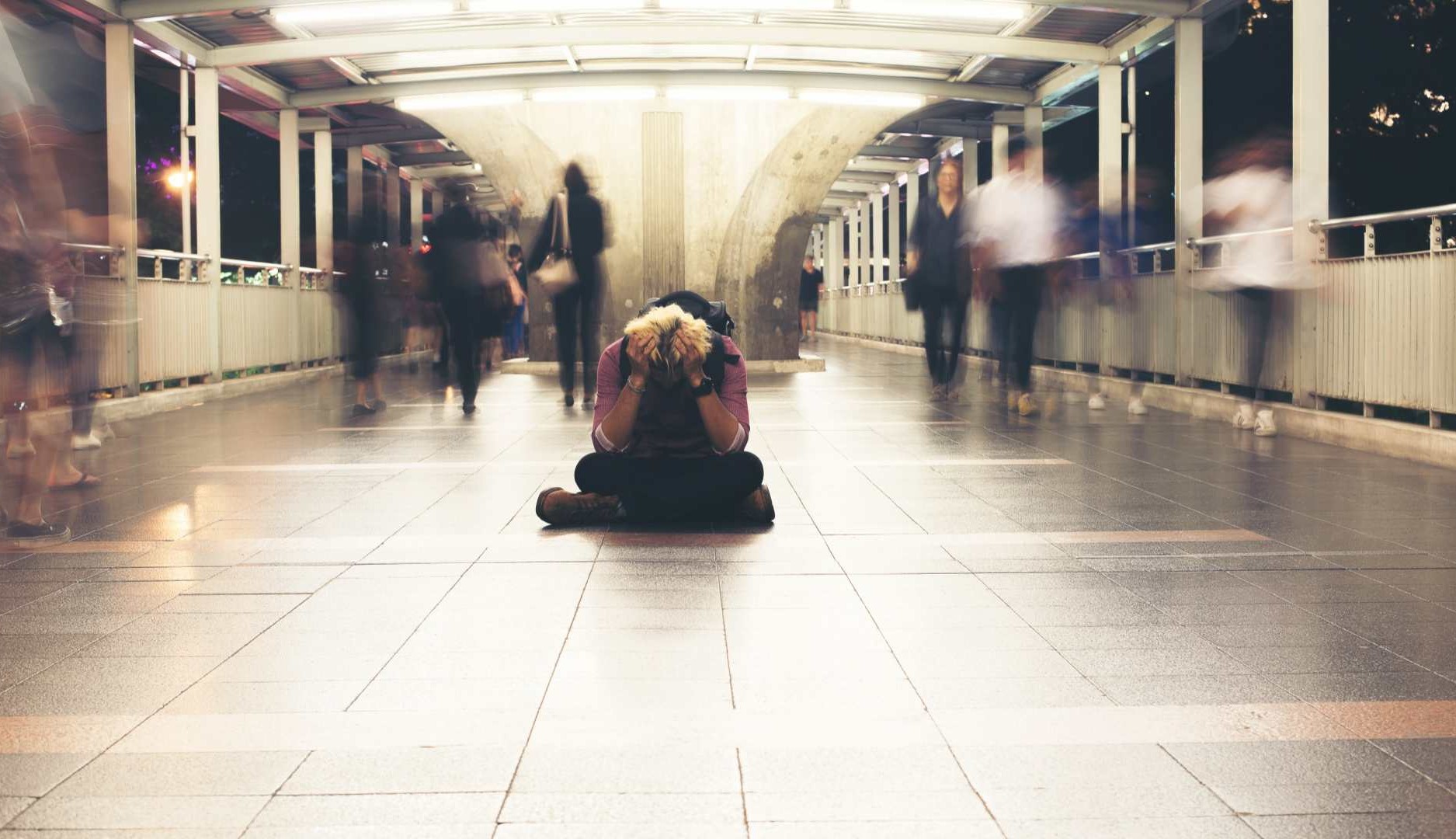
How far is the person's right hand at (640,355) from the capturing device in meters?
7.20

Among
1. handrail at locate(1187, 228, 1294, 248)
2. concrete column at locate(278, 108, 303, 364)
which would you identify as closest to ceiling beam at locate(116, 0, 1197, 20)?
handrail at locate(1187, 228, 1294, 248)

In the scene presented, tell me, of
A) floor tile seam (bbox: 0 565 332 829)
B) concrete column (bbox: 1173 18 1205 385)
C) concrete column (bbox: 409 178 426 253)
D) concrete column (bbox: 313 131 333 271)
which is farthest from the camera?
concrete column (bbox: 409 178 426 253)

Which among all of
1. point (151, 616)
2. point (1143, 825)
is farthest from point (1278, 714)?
point (151, 616)

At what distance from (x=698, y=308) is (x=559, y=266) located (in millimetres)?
6787

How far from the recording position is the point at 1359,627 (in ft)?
16.7

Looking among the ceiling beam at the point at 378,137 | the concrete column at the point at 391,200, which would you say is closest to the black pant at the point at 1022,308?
the ceiling beam at the point at 378,137

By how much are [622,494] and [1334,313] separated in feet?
22.5

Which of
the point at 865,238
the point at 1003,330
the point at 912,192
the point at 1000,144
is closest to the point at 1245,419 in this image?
the point at 1003,330

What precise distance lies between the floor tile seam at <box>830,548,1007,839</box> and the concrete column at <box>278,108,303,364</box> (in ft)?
57.0

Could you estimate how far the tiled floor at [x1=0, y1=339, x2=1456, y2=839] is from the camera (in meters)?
3.35

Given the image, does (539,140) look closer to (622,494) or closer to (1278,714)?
(622,494)

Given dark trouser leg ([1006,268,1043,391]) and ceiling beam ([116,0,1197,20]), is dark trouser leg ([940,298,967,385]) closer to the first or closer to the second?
dark trouser leg ([1006,268,1043,391])

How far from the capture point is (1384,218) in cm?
1077

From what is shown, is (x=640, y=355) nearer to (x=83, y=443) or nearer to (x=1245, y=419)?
(x=83, y=443)
